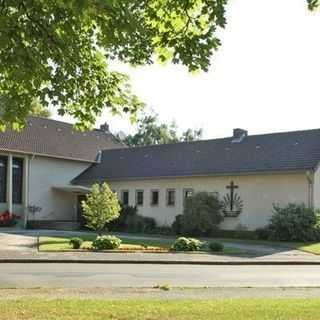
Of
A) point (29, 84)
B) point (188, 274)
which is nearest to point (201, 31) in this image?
point (29, 84)

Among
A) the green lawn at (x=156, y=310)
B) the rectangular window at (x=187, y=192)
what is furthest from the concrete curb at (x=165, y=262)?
the rectangular window at (x=187, y=192)

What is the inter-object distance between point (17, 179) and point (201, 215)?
14.2m

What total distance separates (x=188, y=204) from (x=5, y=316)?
3092 cm

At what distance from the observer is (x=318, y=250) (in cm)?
2986

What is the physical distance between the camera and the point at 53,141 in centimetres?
4928

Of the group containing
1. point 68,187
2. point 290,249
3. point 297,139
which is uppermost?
point 297,139

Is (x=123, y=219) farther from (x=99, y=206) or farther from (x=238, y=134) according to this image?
(x=99, y=206)

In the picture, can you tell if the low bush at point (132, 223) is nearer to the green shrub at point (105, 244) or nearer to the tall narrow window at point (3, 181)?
the tall narrow window at point (3, 181)

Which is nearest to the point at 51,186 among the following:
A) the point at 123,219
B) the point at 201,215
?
the point at 123,219

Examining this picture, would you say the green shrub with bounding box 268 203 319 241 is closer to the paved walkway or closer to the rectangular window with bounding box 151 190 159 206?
the paved walkway

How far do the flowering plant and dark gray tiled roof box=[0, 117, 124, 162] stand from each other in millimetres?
4344

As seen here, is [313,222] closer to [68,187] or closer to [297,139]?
[297,139]

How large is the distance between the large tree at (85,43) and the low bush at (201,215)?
27784 millimetres

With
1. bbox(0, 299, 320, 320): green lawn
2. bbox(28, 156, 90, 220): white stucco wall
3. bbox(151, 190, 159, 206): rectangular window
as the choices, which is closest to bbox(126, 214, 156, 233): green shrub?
bbox(151, 190, 159, 206): rectangular window
